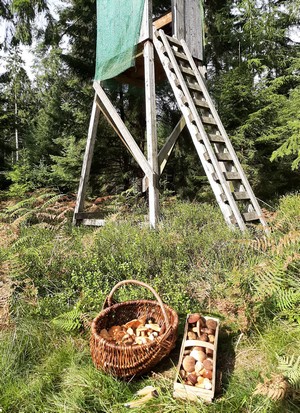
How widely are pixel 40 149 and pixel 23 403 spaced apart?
1276cm

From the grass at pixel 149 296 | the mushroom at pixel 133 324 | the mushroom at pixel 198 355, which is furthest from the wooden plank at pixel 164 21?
the mushroom at pixel 198 355

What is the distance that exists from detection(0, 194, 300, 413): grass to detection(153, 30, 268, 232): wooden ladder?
1.48 feet

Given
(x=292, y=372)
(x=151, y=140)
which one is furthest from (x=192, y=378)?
(x=151, y=140)

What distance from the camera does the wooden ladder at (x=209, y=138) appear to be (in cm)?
404

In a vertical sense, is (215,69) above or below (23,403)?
above

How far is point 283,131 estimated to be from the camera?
7.85 meters

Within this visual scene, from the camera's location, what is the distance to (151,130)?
4812mm

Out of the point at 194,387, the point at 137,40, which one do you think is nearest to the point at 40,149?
the point at 137,40

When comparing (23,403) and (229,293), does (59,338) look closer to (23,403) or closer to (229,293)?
(23,403)

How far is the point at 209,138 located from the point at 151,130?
2.95 ft

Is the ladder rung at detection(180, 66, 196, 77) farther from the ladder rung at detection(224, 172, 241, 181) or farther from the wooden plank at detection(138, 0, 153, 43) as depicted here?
the ladder rung at detection(224, 172, 241, 181)

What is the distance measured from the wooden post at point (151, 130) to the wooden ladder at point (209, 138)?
0.16m

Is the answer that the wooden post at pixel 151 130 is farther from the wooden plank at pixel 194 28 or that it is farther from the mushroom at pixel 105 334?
the mushroom at pixel 105 334

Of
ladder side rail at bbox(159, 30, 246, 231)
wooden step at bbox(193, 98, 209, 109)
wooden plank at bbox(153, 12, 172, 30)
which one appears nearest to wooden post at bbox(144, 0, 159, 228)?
ladder side rail at bbox(159, 30, 246, 231)
